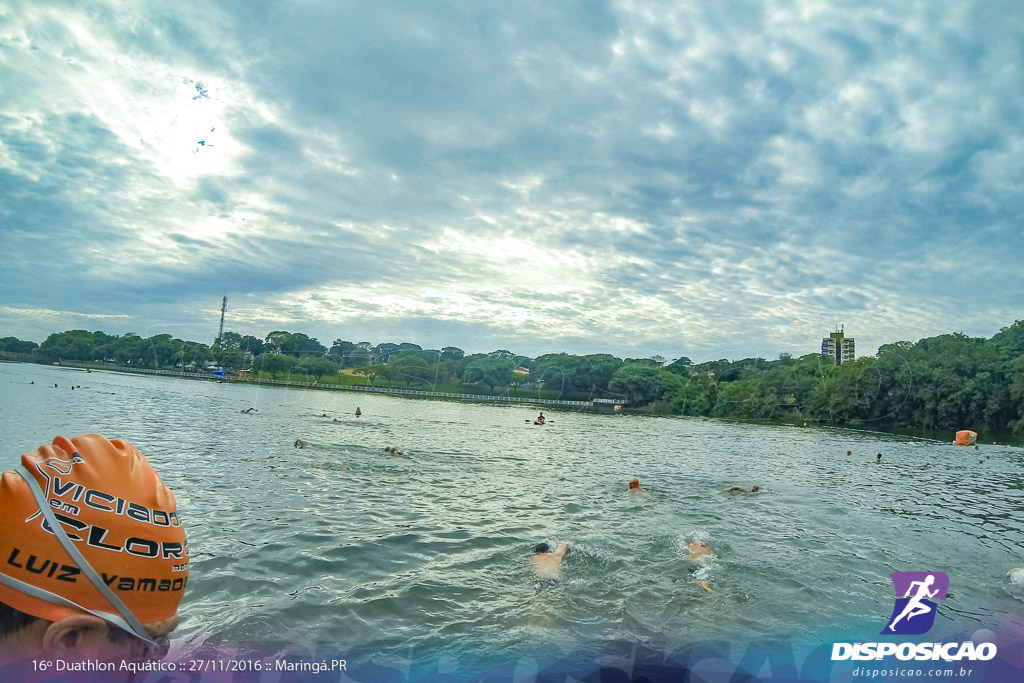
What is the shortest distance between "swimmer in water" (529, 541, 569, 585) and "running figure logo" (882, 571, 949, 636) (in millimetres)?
A: 4546

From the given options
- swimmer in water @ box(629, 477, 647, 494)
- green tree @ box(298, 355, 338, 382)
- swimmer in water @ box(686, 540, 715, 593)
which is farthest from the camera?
green tree @ box(298, 355, 338, 382)

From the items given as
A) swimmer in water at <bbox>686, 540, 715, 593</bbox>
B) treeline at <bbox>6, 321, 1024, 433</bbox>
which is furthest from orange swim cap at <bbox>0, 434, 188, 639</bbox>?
treeline at <bbox>6, 321, 1024, 433</bbox>

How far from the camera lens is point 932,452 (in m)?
38.3

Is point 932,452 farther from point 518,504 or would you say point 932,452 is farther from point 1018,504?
point 518,504

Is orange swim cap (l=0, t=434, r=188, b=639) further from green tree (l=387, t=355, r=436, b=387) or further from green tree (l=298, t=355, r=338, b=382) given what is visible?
green tree (l=298, t=355, r=338, b=382)

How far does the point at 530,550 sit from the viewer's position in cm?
1034

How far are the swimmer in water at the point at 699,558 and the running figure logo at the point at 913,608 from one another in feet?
7.93

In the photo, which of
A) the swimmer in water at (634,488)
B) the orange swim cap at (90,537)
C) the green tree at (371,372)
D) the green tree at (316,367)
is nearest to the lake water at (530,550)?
the swimmer in water at (634,488)

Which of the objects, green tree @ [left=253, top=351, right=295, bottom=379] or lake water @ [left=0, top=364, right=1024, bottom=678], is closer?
lake water @ [left=0, top=364, right=1024, bottom=678]

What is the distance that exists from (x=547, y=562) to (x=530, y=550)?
41.2 inches

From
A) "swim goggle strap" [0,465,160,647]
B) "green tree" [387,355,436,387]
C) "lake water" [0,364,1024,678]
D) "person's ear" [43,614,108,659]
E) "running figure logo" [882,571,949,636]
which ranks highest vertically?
"green tree" [387,355,436,387]

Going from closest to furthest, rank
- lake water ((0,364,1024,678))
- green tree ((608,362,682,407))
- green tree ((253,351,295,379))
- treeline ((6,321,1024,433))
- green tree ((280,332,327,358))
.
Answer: lake water ((0,364,1024,678)) < treeline ((6,321,1024,433)) < green tree ((608,362,682,407)) < green tree ((253,351,295,379)) < green tree ((280,332,327,358))

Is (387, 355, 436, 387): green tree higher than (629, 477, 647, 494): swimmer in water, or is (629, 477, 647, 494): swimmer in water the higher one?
(387, 355, 436, 387): green tree

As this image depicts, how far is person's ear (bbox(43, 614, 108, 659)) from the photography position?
2.44 metres
